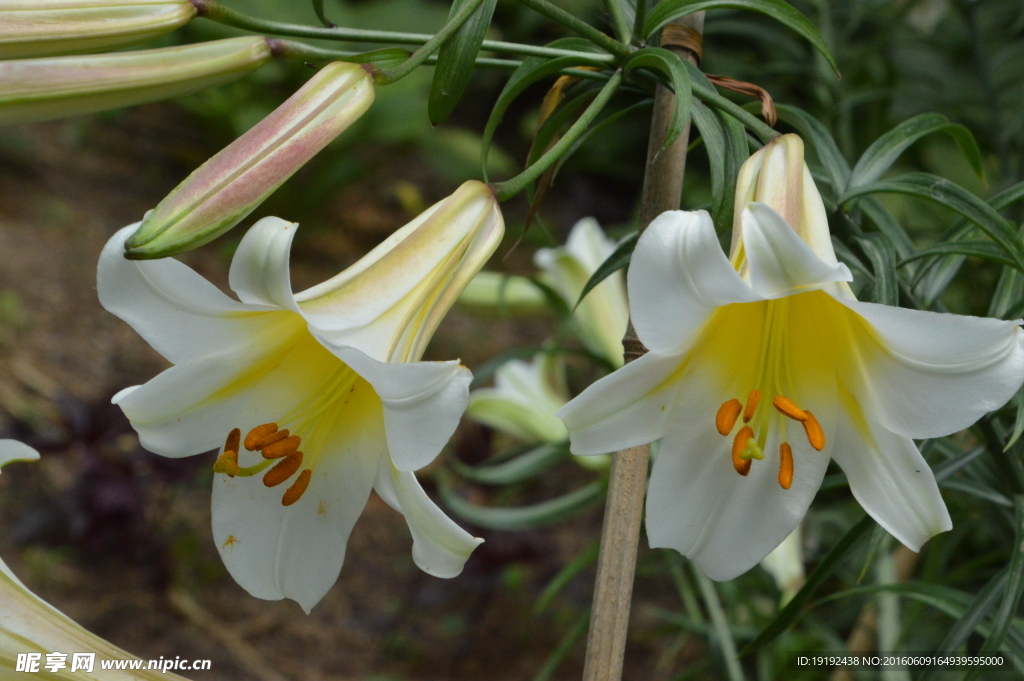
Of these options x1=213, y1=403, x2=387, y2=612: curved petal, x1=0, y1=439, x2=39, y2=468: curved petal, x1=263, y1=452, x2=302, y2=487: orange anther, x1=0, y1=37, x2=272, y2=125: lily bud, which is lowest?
x1=213, y1=403, x2=387, y2=612: curved petal

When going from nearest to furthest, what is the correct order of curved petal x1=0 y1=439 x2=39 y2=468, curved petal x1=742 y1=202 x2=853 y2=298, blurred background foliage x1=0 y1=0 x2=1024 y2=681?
curved petal x1=742 y1=202 x2=853 y2=298, curved petal x1=0 y1=439 x2=39 y2=468, blurred background foliage x1=0 y1=0 x2=1024 y2=681

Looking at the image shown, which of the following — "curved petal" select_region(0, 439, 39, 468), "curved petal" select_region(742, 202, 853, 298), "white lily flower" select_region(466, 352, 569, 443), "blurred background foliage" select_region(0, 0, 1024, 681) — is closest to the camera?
"curved petal" select_region(742, 202, 853, 298)

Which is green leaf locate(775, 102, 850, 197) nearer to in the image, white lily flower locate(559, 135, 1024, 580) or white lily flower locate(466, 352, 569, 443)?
white lily flower locate(559, 135, 1024, 580)

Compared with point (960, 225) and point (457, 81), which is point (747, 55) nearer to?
point (960, 225)

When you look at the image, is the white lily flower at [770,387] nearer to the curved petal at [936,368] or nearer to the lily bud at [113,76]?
the curved petal at [936,368]

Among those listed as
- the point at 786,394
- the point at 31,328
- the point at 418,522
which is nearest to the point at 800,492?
the point at 786,394

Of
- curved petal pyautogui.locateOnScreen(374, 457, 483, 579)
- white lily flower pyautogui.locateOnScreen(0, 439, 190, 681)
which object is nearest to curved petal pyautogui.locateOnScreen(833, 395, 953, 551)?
curved petal pyautogui.locateOnScreen(374, 457, 483, 579)
